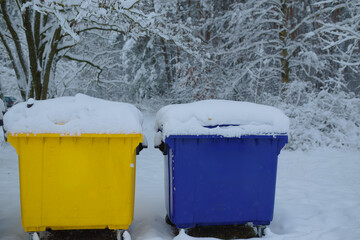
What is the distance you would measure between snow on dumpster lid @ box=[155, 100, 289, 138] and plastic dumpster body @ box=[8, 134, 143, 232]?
0.39m

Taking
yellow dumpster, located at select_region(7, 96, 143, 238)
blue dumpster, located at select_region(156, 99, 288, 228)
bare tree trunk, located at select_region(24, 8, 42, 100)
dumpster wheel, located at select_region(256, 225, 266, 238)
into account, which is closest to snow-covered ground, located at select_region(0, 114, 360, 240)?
dumpster wheel, located at select_region(256, 225, 266, 238)

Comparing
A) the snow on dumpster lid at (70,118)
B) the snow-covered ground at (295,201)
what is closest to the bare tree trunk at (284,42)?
the snow-covered ground at (295,201)

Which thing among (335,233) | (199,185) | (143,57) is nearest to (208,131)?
(199,185)

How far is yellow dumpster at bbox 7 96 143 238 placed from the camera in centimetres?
282

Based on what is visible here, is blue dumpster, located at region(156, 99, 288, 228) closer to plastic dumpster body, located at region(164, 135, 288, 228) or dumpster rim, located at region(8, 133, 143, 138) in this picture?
plastic dumpster body, located at region(164, 135, 288, 228)

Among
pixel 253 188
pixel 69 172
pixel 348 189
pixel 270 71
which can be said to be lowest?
pixel 348 189

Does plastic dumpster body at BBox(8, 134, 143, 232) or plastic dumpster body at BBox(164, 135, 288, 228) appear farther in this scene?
plastic dumpster body at BBox(164, 135, 288, 228)

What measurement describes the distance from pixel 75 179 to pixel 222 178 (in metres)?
1.35

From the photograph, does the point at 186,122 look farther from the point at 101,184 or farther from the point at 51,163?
the point at 51,163

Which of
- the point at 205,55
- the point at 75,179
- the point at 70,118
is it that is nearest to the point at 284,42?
the point at 205,55

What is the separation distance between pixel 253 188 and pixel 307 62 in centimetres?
886

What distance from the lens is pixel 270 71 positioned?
461 inches

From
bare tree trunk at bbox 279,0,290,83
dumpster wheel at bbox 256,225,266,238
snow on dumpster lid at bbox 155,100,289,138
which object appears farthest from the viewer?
bare tree trunk at bbox 279,0,290,83

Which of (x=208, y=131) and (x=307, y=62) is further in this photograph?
(x=307, y=62)
